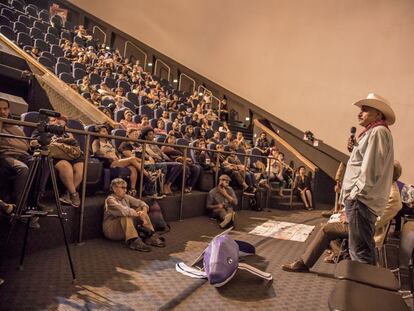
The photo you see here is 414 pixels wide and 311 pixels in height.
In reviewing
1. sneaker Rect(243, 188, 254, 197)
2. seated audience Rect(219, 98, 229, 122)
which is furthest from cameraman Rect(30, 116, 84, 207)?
seated audience Rect(219, 98, 229, 122)

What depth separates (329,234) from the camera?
9.18 ft

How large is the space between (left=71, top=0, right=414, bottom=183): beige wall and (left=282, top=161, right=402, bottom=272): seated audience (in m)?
5.01

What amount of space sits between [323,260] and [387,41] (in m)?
6.39

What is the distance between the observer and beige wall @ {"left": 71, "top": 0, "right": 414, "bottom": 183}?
25.6ft

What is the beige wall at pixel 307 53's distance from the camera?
7.79 meters

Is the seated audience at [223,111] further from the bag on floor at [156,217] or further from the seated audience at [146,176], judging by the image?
the bag on floor at [156,217]

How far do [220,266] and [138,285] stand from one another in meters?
0.57

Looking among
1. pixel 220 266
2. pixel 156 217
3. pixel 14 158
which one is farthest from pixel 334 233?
pixel 14 158

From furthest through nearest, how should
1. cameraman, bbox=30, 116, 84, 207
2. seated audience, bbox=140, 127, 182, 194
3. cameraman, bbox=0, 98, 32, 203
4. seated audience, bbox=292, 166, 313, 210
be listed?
seated audience, bbox=292, 166, 313, 210
seated audience, bbox=140, 127, 182, 194
cameraman, bbox=30, 116, 84, 207
cameraman, bbox=0, 98, 32, 203

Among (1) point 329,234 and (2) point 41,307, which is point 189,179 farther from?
(2) point 41,307

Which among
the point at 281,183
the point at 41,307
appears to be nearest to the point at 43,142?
the point at 41,307

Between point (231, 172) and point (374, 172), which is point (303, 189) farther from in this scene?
point (374, 172)

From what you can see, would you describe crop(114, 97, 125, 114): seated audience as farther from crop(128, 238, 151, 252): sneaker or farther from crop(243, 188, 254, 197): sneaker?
crop(128, 238, 151, 252): sneaker

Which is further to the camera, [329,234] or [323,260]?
[323,260]
